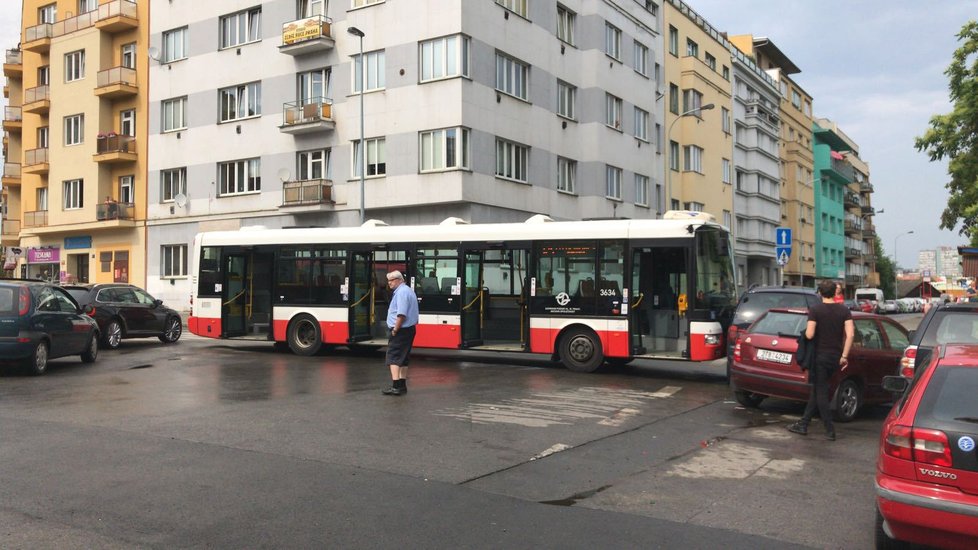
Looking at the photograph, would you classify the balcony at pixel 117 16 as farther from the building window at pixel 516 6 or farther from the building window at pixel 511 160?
the building window at pixel 511 160

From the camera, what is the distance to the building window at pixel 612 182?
36281 millimetres

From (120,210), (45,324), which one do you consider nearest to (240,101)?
(120,210)

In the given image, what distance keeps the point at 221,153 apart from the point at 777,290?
90.3 feet

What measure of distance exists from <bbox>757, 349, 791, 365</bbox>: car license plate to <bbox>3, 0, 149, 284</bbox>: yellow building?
112 feet

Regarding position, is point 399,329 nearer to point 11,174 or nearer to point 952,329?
point 952,329

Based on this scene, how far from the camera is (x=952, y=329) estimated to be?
8141mm

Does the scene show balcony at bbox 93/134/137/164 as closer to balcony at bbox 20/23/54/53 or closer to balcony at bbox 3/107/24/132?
balcony at bbox 20/23/54/53

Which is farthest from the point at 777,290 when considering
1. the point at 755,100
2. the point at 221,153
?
the point at 755,100

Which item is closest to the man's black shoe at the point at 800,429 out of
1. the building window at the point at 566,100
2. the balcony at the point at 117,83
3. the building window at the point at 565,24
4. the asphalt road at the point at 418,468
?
the asphalt road at the point at 418,468

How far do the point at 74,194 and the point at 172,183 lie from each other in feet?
24.9

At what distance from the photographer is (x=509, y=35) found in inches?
1194

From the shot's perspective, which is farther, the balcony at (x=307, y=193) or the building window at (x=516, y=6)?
the balcony at (x=307, y=193)

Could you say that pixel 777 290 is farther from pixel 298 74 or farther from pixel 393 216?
pixel 298 74

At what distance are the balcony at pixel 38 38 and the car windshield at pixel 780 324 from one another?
43.1 meters
